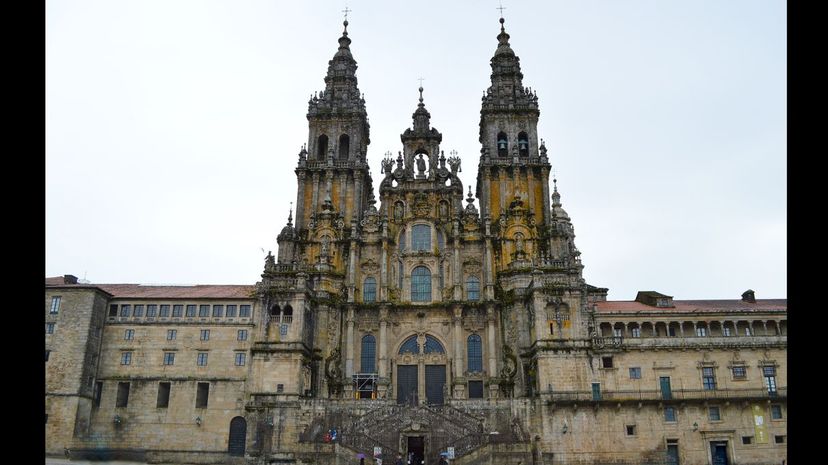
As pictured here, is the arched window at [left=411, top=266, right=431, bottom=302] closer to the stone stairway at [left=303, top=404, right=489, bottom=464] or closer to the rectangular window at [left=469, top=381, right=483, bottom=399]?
the rectangular window at [left=469, top=381, right=483, bottom=399]

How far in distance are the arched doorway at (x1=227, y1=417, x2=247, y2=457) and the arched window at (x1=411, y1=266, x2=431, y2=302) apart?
19091 mm

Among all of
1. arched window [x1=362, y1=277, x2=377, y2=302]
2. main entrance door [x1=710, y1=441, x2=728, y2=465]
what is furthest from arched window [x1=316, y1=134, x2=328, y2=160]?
main entrance door [x1=710, y1=441, x2=728, y2=465]

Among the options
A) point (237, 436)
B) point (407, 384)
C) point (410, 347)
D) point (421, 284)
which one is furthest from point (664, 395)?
point (237, 436)

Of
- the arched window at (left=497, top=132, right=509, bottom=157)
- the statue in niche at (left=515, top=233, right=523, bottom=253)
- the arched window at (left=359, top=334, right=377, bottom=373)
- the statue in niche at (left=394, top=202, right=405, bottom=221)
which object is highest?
the arched window at (left=497, top=132, right=509, bottom=157)

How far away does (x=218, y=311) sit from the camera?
5738cm

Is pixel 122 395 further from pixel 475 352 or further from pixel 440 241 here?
pixel 440 241

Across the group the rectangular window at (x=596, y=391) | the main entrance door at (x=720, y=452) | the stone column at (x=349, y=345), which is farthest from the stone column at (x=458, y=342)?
the main entrance door at (x=720, y=452)

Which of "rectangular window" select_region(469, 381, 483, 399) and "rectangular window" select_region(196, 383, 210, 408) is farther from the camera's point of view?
"rectangular window" select_region(469, 381, 483, 399)

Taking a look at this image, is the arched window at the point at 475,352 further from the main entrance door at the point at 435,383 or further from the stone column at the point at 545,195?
the stone column at the point at 545,195

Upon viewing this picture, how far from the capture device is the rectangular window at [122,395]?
2170 inches

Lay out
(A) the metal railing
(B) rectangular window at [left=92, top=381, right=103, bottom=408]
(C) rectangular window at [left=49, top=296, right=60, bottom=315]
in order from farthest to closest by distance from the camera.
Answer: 1. (C) rectangular window at [left=49, top=296, right=60, bottom=315]
2. (B) rectangular window at [left=92, top=381, right=103, bottom=408]
3. (A) the metal railing

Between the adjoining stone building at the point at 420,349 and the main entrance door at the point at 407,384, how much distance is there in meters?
0.13

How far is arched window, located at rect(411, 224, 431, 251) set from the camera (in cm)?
6281
